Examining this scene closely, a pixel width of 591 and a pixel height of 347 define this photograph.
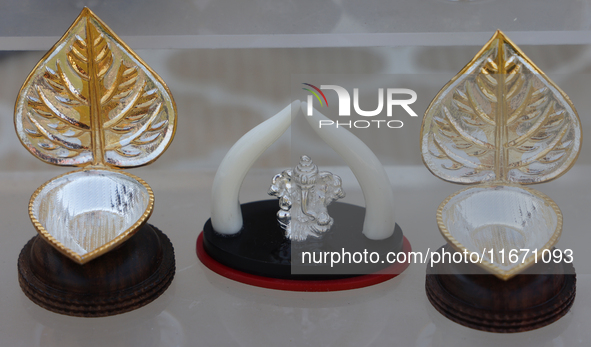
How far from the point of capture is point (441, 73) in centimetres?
147

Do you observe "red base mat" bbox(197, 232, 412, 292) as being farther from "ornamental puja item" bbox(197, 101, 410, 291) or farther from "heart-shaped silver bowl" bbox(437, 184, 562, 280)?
"heart-shaped silver bowl" bbox(437, 184, 562, 280)

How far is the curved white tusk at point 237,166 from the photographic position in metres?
1.06

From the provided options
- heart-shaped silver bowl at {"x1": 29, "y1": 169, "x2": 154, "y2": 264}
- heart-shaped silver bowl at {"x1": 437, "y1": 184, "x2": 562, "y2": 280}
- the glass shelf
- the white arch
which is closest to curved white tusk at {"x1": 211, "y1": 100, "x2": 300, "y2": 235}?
the white arch

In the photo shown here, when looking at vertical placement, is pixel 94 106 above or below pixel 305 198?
above

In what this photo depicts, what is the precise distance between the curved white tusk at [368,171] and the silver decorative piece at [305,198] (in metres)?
0.05

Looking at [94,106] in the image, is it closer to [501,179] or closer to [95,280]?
[95,280]

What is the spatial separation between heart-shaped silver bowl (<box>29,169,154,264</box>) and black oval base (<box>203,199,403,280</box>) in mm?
117

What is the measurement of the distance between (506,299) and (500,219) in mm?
145

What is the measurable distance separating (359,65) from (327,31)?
0.12m

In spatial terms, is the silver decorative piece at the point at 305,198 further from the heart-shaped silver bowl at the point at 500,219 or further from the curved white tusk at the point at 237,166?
the heart-shaped silver bowl at the point at 500,219

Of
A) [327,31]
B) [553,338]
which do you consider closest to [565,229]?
[553,338]

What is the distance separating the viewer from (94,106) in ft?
3.55

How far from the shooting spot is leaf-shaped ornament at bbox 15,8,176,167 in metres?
1.05

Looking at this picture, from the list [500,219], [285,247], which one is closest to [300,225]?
[285,247]
